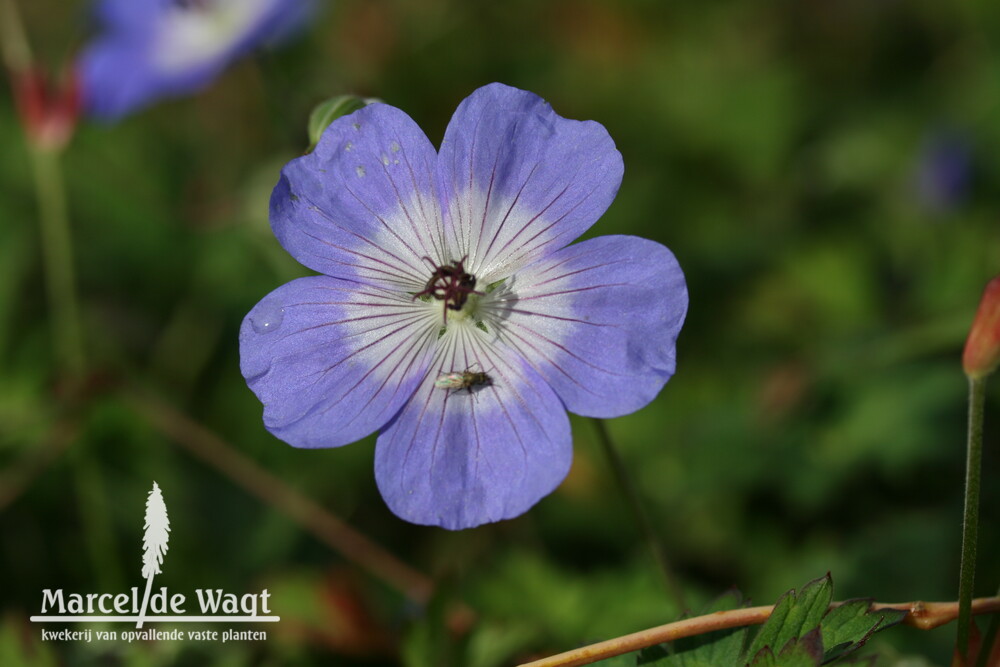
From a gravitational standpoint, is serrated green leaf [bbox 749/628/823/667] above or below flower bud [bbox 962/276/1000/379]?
below

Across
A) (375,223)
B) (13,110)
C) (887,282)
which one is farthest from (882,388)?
(13,110)

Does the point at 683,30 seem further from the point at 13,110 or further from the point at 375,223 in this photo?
the point at 375,223

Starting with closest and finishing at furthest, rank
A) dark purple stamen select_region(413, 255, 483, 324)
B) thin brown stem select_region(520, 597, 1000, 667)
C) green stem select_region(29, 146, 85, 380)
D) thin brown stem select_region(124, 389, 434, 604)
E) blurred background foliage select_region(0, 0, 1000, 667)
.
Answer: thin brown stem select_region(520, 597, 1000, 667) → dark purple stamen select_region(413, 255, 483, 324) → blurred background foliage select_region(0, 0, 1000, 667) → thin brown stem select_region(124, 389, 434, 604) → green stem select_region(29, 146, 85, 380)

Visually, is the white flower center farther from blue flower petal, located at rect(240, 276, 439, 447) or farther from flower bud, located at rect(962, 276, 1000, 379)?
flower bud, located at rect(962, 276, 1000, 379)

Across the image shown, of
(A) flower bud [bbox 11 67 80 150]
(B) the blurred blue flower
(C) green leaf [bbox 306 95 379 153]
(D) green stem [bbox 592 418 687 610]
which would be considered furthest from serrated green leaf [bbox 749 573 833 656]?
(B) the blurred blue flower

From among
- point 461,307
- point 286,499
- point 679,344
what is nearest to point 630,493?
point 461,307

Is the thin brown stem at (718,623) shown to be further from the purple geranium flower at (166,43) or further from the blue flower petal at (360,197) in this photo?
the purple geranium flower at (166,43)

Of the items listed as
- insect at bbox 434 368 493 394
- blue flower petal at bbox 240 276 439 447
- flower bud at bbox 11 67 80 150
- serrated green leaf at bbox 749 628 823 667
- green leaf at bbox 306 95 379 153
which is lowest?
serrated green leaf at bbox 749 628 823 667

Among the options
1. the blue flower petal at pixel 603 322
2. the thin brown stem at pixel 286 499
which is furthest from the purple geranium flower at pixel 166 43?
the blue flower petal at pixel 603 322
